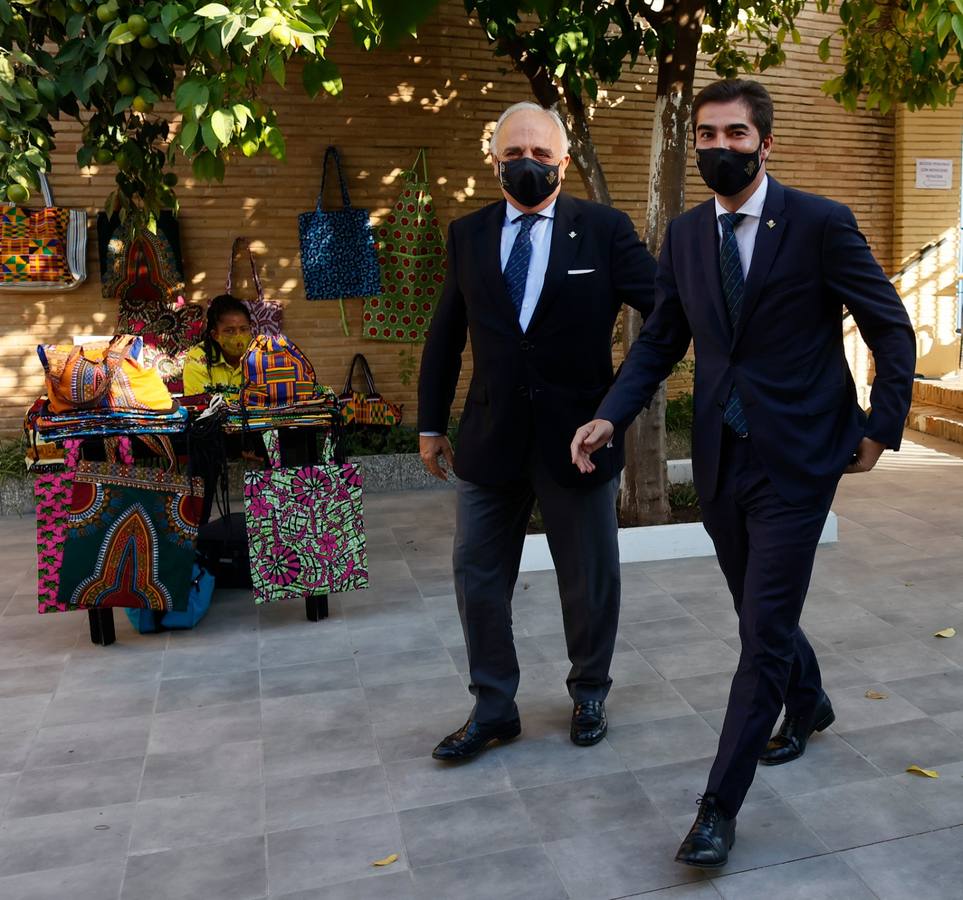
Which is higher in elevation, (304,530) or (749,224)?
(749,224)

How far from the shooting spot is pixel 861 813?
3.20 m

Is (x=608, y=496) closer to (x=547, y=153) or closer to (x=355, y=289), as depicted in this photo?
(x=547, y=153)

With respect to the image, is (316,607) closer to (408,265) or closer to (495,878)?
(495,878)

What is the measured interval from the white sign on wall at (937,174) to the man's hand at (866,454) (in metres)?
7.84

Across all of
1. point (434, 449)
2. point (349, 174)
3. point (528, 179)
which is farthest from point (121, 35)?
point (349, 174)

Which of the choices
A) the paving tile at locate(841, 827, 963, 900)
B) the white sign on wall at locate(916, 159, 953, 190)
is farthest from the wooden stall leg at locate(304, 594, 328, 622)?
the white sign on wall at locate(916, 159, 953, 190)

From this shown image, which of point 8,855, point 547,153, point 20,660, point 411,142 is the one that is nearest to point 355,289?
point 411,142

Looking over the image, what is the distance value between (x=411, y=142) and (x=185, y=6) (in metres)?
4.58

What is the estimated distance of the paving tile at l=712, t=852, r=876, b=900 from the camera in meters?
2.81

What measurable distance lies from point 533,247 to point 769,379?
97 cm

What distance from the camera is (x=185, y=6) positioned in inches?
146

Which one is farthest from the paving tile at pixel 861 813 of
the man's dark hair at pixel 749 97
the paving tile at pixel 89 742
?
the paving tile at pixel 89 742

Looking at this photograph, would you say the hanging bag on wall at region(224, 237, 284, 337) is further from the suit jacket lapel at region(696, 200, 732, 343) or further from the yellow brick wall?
the suit jacket lapel at region(696, 200, 732, 343)

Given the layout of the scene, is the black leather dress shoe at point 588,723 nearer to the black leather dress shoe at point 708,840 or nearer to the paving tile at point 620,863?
the paving tile at point 620,863
